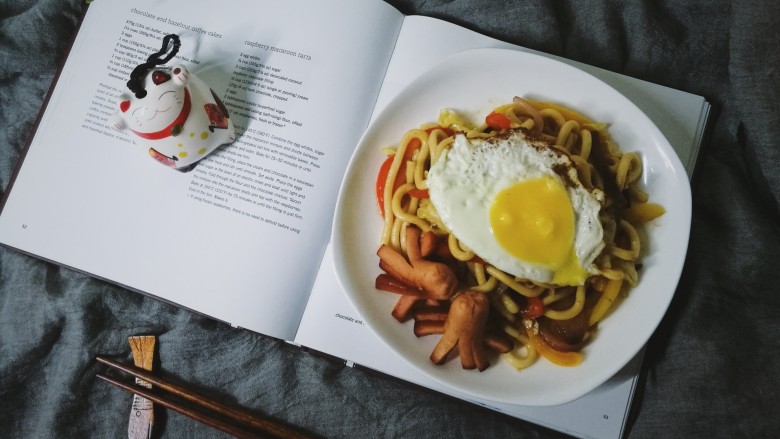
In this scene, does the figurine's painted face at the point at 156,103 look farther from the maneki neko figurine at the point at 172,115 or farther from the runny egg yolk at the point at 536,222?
the runny egg yolk at the point at 536,222

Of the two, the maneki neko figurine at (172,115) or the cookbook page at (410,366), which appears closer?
the maneki neko figurine at (172,115)

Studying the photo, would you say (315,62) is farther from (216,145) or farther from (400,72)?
(216,145)

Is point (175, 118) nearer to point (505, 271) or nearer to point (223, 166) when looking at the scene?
point (223, 166)

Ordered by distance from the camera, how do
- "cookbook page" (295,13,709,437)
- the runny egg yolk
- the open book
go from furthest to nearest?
the open book → "cookbook page" (295,13,709,437) → the runny egg yolk

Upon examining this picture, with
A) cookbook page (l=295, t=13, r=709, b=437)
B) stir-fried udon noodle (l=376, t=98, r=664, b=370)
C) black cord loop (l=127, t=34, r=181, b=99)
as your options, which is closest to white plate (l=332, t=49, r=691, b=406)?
stir-fried udon noodle (l=376, t=98, r=664, b=370)

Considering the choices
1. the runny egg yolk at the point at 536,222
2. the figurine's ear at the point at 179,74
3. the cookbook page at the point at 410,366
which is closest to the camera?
the runny egg yolk at the point at 536,222

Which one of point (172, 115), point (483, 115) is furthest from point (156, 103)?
point (483, 115)

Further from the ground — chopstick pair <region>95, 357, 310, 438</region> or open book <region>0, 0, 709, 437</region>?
open book <region>0, 0, 709, 437</region>

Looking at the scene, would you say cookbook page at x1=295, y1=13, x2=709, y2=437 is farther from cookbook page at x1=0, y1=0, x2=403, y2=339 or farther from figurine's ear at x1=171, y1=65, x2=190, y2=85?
figurine's ear at x1=171, y1=65, x2=190, y2=85

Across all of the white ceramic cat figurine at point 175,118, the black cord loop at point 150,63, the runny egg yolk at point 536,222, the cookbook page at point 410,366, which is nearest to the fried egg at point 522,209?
the runny egg yolk at point 536,222
